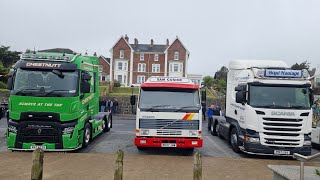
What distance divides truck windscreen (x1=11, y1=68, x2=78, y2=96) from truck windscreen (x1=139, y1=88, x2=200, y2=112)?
2474 mm

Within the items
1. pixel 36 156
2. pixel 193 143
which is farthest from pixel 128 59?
pixel 36 156

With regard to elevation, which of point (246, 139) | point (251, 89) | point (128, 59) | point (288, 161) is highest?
point (128, 59)

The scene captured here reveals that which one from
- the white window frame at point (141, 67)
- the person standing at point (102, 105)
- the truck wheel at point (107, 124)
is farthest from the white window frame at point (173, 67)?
the truck wheel at point (107, 124)

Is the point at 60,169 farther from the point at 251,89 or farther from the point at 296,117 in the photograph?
the point at 296,117

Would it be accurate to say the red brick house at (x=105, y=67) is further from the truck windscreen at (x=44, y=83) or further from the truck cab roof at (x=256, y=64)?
the truck windscreen at (x=44, y=83)

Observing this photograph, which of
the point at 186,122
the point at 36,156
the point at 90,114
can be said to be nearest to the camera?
the point at 36,156

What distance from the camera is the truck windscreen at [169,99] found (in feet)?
35.1

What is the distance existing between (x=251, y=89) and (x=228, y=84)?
10.5 ft

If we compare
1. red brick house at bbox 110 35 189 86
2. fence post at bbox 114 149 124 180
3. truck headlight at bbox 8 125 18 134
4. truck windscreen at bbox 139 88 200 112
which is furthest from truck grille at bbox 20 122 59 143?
red brick house at bbox 110 35 189 86

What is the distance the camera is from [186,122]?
10602mm

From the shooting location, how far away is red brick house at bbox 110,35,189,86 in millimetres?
58812

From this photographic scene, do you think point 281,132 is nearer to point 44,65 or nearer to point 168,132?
point 168,132

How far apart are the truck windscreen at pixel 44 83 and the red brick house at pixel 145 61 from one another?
47.8 metres

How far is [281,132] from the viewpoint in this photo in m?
10.9
